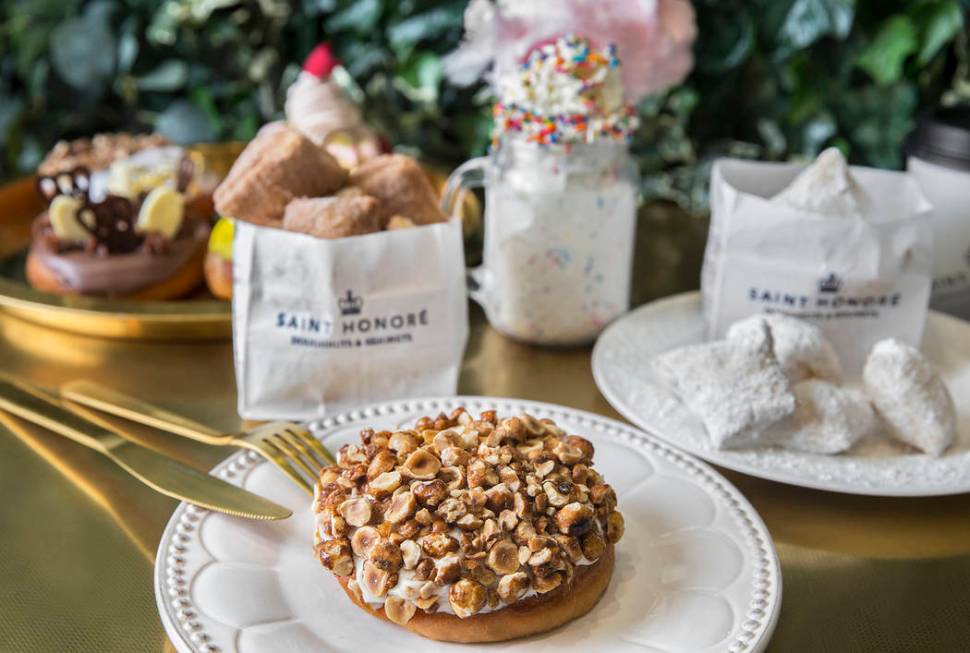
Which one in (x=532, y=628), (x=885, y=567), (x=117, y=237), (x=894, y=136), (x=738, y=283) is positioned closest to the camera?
(x=532, y=628)

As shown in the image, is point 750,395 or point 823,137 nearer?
point 750,395

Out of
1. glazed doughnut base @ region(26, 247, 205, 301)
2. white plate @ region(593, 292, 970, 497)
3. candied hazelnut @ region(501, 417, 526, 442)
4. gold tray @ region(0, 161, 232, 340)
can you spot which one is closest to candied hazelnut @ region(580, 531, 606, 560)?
candied hazelnut @ region(501, 417, 526, 442)

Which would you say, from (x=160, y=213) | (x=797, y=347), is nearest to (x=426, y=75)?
(x=160, y=213)

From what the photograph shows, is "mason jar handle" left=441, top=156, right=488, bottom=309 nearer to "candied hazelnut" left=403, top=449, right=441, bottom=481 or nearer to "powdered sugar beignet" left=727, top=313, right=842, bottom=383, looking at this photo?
"powdered sugar beignet" left=727, top=313, right=842, bottom=383

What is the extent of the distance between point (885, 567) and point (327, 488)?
442mm

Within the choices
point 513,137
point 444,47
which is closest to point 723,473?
point 513,137

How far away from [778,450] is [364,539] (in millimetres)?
399

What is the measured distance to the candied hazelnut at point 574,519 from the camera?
661 mm

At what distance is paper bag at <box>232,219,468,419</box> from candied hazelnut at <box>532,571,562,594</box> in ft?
1.21

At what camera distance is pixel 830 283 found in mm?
1000

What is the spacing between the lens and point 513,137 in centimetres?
103

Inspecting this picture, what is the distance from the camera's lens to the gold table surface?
0.70 metres

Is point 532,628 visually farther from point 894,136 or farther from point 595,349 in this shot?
point 894,136

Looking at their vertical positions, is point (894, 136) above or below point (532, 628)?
above
